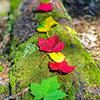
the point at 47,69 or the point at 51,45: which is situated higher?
the point at 51,45

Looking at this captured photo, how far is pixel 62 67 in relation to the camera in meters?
1.62

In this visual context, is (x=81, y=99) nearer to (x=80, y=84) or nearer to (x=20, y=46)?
(x=80, y=84)

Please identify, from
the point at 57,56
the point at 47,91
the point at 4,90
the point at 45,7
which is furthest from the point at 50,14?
the point at 47,91

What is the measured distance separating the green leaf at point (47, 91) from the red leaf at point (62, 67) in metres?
0.19

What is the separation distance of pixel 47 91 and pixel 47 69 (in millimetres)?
370

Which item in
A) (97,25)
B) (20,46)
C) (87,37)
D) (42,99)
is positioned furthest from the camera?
(97,25)

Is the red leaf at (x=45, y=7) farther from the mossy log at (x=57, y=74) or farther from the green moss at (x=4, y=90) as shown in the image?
the green moss at (x=4, y=90)

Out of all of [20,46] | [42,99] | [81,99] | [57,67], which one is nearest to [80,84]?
[81,99]

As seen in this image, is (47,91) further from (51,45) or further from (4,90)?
(4,90)

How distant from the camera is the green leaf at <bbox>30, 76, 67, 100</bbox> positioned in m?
1.33

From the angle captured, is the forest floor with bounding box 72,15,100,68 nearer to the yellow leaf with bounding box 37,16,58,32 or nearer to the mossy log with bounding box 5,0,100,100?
the mossy log with bounding box 5,0,100,100

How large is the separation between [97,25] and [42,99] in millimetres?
2820

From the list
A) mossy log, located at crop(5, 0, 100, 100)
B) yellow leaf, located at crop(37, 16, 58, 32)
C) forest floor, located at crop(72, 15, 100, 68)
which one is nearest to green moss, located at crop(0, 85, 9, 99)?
mossy log, located at crop(5, 0, 100, 100)

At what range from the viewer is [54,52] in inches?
72.2
